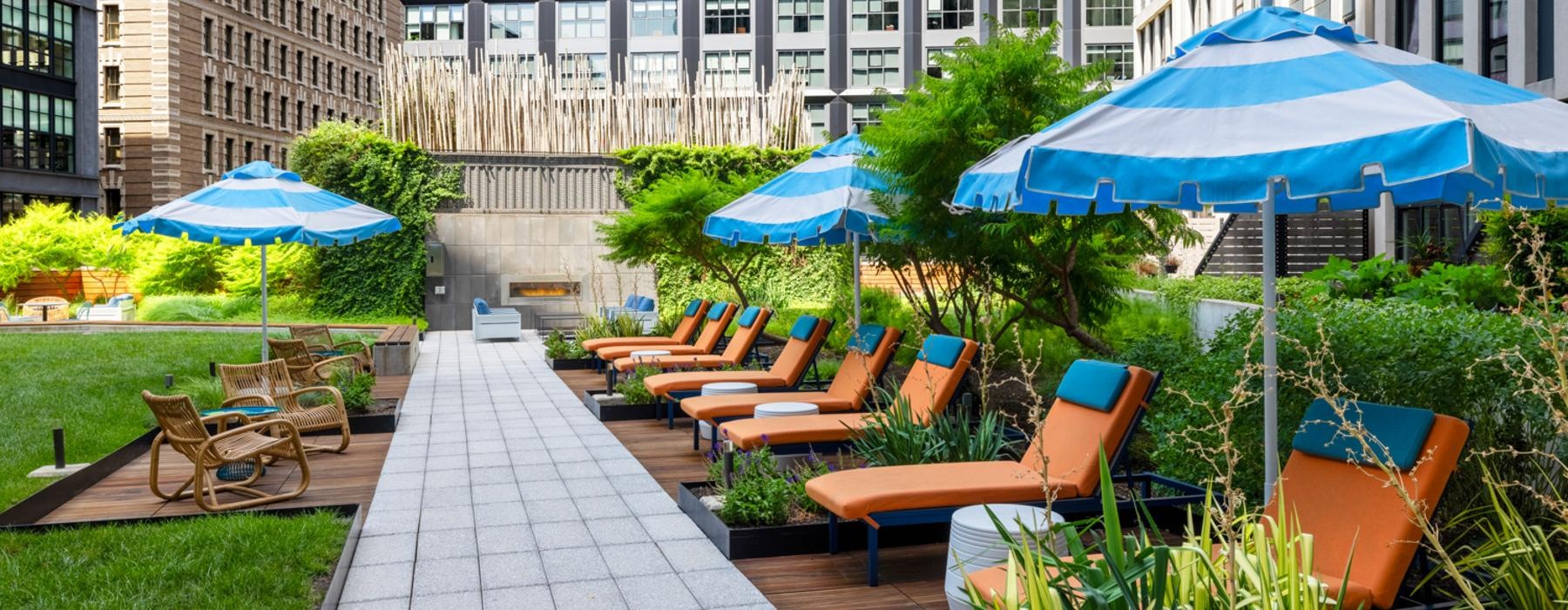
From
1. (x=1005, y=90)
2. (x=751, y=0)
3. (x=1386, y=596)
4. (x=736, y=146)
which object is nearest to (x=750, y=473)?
(x=1386, y=596)

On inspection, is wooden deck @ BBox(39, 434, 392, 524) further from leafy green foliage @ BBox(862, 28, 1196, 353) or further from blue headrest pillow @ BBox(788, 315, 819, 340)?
leafy green foliage @ BBox(862, 28, 1196, 353)

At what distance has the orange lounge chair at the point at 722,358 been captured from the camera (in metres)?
12.6

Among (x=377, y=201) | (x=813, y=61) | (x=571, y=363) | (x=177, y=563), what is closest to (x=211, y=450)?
(x=177, y=563)

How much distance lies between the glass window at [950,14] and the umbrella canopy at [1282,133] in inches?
1985

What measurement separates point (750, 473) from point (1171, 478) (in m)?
2.26

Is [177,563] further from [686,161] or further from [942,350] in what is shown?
[686,161]

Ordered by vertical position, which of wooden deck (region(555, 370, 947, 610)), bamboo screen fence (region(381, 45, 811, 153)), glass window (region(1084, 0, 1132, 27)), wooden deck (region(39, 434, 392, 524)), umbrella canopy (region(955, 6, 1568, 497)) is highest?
glass window (region(1084, 0, 1132, 27))

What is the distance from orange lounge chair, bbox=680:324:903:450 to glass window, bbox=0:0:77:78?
37.5 m

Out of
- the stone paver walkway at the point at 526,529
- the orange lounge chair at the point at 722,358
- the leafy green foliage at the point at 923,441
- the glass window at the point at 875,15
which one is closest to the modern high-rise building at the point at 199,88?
the glass window at the point at 875,15

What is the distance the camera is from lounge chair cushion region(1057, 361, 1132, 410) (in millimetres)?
5949

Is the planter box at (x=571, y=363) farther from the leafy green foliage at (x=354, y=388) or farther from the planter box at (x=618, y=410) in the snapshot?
the planter box at (x=618, y=410)

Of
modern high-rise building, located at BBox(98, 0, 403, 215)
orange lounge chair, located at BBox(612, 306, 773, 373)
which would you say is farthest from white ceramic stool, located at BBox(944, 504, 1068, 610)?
modern high-rise building, located at BBox(98, 0, 403, 215)

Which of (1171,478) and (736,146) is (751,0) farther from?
(1171,478)

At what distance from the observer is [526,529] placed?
6.61 m
